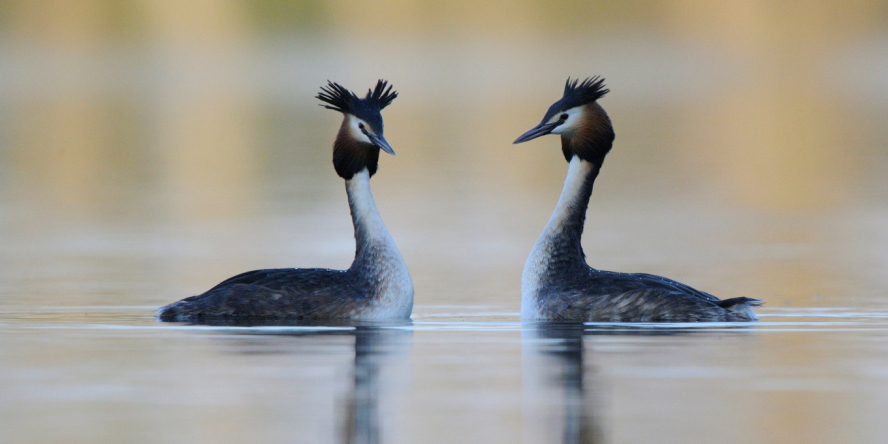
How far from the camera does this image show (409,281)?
10711 millimetres

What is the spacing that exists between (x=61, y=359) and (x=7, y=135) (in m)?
36.6

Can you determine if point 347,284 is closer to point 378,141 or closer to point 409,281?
point 409,281

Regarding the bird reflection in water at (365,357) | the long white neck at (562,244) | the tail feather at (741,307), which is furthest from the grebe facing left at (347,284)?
the tail feather at (741,307)

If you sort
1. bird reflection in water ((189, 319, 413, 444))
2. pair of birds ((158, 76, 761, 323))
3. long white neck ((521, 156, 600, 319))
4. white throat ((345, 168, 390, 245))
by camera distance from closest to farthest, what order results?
1. bird reflection in water ((189, 319, 413, 444))
2. pair of birds ((158, 76, 761, 323))
3. long white neck ((521, 156, 600, 319))
4. white throat ((345, 168, 390, 245))

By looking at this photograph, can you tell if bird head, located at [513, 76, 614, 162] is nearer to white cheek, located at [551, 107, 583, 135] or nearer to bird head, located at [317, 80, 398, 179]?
white cheek, located at [551, 107, 583, 135]

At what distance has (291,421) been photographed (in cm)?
665

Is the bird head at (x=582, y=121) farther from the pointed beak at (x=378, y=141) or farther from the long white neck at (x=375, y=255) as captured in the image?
the long white neck at (x=375, y=255)

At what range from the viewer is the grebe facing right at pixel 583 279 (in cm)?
1024

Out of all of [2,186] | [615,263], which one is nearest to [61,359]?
[615,263]

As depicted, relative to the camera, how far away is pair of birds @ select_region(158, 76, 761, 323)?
10297mm

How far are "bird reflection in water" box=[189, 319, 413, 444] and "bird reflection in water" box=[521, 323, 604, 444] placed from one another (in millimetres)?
672

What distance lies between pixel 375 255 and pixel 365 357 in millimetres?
2436

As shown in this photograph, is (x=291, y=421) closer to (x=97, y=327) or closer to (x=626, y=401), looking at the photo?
(x=626, y=401)

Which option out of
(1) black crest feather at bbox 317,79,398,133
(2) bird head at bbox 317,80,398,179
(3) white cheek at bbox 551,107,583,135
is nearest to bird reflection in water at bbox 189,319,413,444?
(2) bird head at bbox 317,80,398,179
